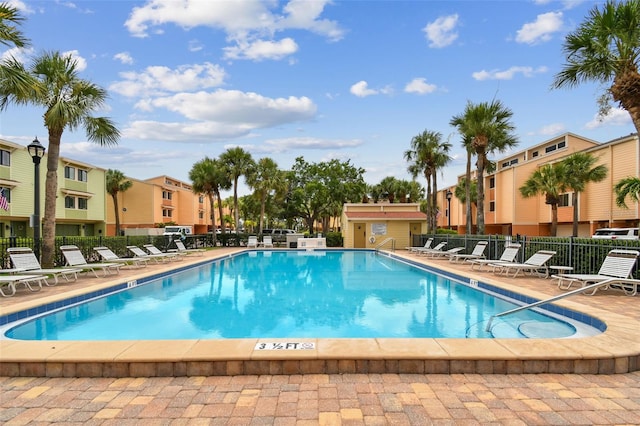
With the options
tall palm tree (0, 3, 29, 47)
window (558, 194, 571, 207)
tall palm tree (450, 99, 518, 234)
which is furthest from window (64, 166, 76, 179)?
window (558, 194, 571, 207)

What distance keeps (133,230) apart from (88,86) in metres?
31.6

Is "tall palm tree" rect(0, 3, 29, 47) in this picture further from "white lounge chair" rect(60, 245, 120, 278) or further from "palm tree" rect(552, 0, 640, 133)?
"palm tree" rect(552, 0, 640, 133)

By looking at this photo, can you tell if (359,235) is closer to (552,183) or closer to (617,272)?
(552,183)

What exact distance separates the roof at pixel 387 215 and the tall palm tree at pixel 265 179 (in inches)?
329

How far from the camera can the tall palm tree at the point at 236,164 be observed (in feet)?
105

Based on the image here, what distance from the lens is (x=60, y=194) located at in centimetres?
2988

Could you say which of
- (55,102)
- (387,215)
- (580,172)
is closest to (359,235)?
(387,215)

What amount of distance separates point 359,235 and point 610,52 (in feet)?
65.1

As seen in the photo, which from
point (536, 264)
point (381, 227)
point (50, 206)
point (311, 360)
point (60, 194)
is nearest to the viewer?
point (311, 360)

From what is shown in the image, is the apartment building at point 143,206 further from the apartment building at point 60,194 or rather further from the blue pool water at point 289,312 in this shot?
the blue pool water at point 289,312

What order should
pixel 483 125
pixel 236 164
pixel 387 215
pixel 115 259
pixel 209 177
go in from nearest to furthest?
1. pixel 115 259
2. pixel 483 125
3. pixel 387 215
4. pixel 209 177
5. pixel 236 164

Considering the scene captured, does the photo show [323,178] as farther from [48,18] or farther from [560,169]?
[48,18]

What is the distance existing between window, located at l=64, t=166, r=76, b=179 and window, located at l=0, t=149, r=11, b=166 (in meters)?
5.33

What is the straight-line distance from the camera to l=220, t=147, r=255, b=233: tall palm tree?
105 feet
